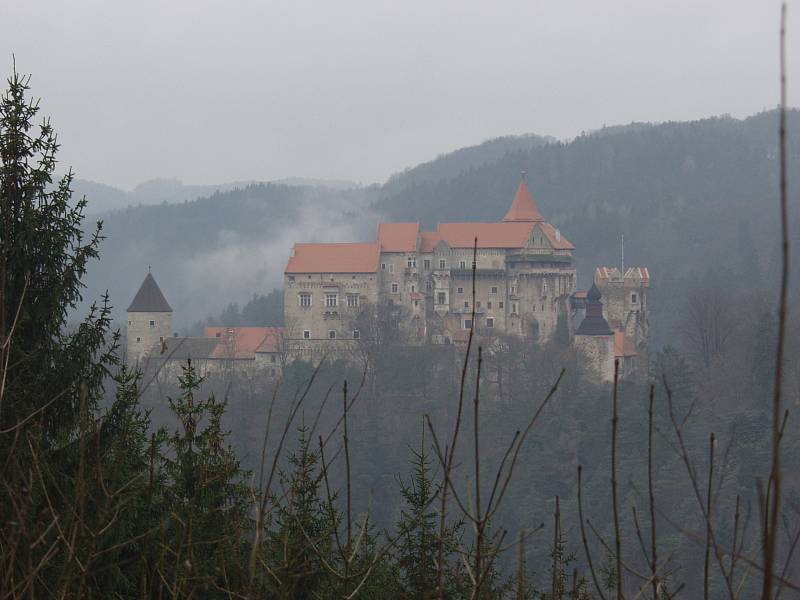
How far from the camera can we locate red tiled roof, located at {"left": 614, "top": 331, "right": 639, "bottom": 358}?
5812 cm

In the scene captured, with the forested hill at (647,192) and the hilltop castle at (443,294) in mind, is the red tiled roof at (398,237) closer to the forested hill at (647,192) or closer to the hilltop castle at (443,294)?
the hilltop castle at (443,294)

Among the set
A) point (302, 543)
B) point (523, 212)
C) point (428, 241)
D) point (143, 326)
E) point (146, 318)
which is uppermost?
point (523, 212)

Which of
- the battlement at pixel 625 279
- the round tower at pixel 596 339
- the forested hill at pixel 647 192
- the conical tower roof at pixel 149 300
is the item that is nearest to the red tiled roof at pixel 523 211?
the battlement at pixel 625 279

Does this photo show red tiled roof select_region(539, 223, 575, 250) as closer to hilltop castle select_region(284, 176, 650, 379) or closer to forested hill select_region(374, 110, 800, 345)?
hilltop castle select_region(284, 176, 650, 379)

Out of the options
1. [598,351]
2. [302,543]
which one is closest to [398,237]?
[598,351]

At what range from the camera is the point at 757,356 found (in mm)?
53656

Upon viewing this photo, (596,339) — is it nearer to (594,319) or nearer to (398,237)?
(594,319)

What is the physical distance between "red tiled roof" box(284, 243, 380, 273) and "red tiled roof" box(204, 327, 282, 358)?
3382mm

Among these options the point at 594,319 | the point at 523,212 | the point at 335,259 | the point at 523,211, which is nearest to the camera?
the point at 594,319

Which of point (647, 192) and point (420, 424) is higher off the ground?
point (647, 192)

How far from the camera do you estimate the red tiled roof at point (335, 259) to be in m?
61.0

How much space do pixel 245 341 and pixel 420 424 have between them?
9.63 metres

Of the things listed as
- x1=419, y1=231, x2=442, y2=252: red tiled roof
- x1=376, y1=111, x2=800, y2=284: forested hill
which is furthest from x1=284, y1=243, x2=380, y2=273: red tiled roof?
x1=376, y1=111, x2=800, y2=284: forested hill

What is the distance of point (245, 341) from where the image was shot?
6081 cm
